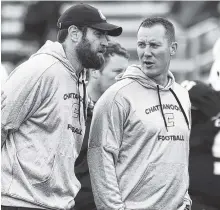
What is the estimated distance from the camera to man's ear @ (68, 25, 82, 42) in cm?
475

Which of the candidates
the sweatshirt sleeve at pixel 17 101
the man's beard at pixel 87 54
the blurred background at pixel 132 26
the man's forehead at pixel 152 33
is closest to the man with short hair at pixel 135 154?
the man's forehead at pixel 152 33

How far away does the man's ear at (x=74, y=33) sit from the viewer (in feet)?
15.6

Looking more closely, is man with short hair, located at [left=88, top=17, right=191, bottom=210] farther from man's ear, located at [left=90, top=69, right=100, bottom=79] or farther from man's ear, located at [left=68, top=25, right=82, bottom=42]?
man's ear, located at [left=90, top=69, right=100, bottom=79]

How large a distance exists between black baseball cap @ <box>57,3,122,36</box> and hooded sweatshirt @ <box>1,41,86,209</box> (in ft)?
0.92

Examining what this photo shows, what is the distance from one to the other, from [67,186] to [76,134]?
28 centimetres

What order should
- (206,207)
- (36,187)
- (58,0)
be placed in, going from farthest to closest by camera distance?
1. (58,0)
2. (206,207)
3. (36,187)

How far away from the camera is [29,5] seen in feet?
53.0

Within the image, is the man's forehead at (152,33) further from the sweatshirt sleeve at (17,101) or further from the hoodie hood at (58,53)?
the sweatshirt sleeve at (17,101)

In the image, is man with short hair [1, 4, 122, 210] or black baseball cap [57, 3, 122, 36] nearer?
man with short hair [1, 4, 122, 210]

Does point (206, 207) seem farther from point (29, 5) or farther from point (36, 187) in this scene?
point (29, 5)

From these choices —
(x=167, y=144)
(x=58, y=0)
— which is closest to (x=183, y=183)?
(x=167, y=144)

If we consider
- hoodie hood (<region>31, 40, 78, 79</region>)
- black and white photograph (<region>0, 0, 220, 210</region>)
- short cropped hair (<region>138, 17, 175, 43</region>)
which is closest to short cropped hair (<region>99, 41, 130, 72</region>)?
black and white photograph (<region>0, 0, 220, 210</region>)

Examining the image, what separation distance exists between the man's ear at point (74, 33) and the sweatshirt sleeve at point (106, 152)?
0.39m

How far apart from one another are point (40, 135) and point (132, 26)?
11.9 meters
